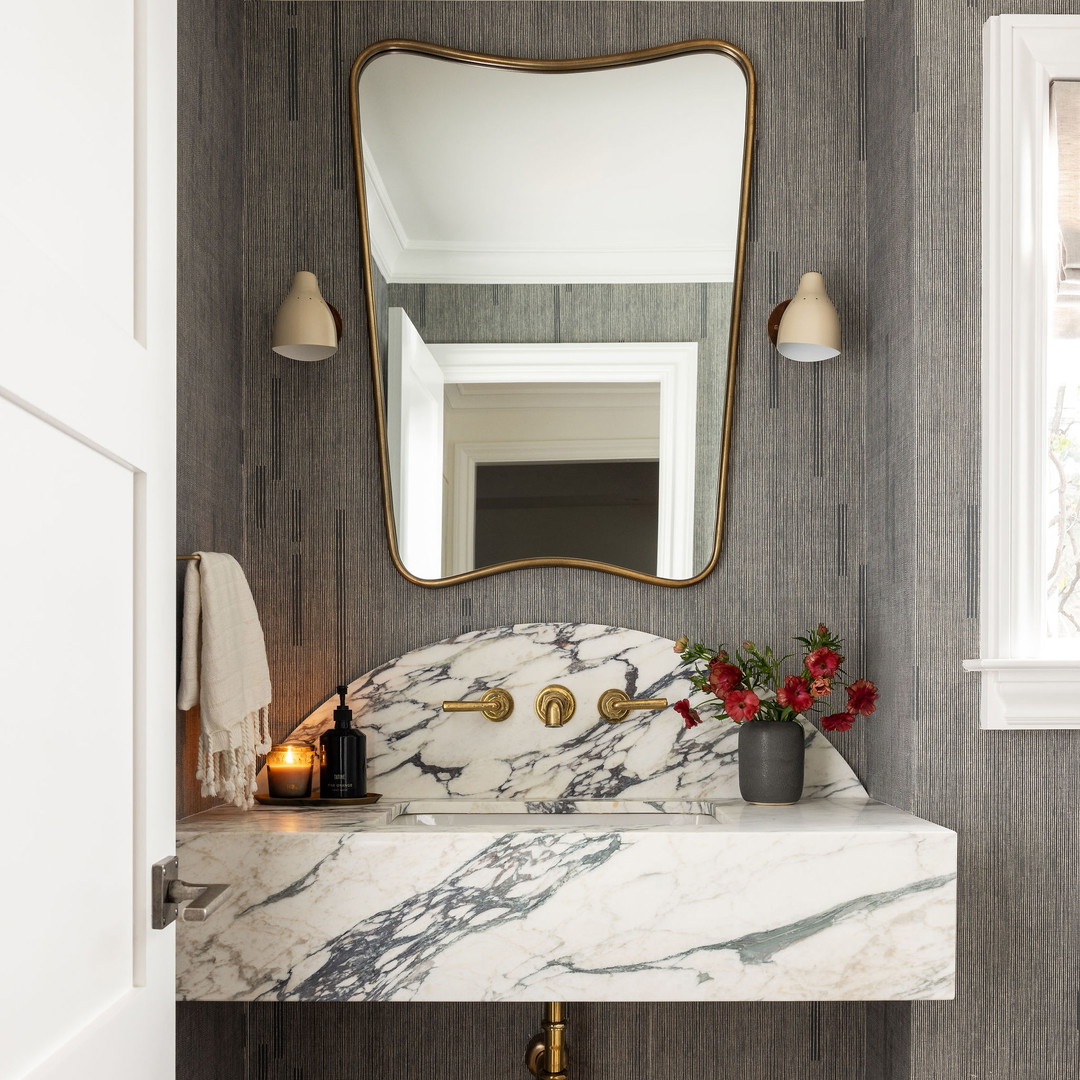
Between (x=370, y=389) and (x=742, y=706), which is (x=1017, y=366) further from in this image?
(x=370, y=389)

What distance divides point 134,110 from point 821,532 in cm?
145

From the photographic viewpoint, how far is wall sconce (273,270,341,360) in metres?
1.93

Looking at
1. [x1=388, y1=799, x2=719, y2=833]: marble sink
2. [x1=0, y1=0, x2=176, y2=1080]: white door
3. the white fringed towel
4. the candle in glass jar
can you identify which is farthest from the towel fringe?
A: [x1=0, y1=0, x2=176, y2=1080]: white door

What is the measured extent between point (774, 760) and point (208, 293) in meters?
1.27

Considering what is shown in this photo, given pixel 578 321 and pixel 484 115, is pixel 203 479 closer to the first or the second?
pixel 578 321

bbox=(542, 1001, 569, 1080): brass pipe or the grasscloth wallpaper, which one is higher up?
the grasscloth wallpaper

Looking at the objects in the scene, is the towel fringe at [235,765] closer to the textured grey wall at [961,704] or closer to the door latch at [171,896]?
the door latch at [171,896]

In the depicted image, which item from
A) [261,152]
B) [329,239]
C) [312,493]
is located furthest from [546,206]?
[312,493]

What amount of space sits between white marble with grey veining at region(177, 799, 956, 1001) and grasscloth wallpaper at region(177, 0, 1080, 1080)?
0.34 m

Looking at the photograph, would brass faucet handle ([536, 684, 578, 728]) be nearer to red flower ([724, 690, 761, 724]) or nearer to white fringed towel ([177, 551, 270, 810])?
red flower ([724, 690, 761, 724])

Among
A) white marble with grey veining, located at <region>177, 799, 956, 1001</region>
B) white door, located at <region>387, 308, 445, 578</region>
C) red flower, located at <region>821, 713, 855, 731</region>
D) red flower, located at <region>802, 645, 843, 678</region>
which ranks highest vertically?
white door, located at <region>387, 308, 445, 578</region>

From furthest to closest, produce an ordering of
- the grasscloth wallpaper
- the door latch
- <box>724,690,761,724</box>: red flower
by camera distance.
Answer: the grasscloth wallpaper
<box>724,690,761,724</box>: red flower
the door latch

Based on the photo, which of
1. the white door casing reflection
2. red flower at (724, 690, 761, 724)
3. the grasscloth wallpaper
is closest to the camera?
red flower at (724, 690, 761, 724)

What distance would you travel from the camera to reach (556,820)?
175 centimetres
